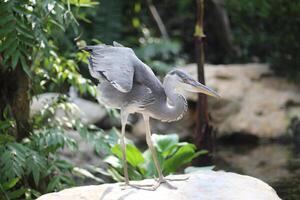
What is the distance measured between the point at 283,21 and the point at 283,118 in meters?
1.33

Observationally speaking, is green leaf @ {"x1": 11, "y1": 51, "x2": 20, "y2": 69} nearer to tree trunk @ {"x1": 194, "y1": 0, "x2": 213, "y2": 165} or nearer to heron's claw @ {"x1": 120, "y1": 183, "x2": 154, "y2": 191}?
heron's claw @ {"x1": 120, "y1": 183, "x2": 154, "y2": 191}

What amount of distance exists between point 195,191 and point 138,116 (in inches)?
173

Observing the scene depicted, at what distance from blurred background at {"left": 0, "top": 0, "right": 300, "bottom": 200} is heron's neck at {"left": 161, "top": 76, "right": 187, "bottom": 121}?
3.15ft

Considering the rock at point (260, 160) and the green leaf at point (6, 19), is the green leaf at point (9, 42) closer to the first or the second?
the green leaf at point (6, 19)

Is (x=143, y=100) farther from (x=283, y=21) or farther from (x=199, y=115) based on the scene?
(x=283, y=21)

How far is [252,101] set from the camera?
23.3 ft

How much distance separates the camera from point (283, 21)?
24.4 ft

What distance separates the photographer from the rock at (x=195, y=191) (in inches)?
122

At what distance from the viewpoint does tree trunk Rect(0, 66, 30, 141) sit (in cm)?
425

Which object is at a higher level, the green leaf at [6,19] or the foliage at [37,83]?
the green leaf at [6,19]

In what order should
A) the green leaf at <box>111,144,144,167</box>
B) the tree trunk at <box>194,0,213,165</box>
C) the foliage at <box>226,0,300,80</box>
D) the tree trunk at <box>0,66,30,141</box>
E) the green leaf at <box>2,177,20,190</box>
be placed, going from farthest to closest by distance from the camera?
the foliage at <box>226,0,300,80</box>, the tree trunk at <box>194,0,213,165</box>, the green leaf at <box>111,144,144,167</box>, the tree trunk at <box>0,66,30,141</box>, the green leaf at <box>2,177,20,190</box>

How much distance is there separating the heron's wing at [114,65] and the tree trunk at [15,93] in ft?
3.47

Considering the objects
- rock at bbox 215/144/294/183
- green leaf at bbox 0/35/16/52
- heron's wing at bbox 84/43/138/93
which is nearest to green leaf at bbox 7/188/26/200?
green leaf at bbox 0/35/16/52

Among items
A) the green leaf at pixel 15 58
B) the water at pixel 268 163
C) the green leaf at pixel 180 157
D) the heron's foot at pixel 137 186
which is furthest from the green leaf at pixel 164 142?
the green leaf at pixel 15 58
